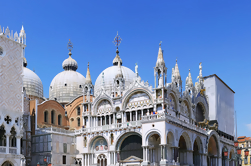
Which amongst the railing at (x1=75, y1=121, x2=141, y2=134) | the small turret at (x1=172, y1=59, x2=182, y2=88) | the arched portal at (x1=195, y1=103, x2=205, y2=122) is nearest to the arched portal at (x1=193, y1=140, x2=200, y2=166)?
the arched portal at (x1=195, y1=103, x2=205, y2=122)

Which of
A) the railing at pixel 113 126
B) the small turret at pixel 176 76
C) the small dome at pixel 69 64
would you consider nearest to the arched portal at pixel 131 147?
the railing at pixel 113 126

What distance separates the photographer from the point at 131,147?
4475 cm

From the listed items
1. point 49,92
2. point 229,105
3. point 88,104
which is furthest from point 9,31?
point 229,105

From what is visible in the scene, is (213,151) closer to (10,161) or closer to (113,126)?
(113,126)

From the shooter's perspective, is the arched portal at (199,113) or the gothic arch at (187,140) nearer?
the gothic arch at (187,140)

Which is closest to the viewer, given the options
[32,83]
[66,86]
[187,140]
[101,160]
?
[187,140]

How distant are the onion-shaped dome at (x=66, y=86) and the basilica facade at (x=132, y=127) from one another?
7.85 metres

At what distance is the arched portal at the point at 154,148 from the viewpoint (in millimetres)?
42062

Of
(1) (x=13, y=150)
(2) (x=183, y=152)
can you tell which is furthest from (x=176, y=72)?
(1) (x=13, y=150)

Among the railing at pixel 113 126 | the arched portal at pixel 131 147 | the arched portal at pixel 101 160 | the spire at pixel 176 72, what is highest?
the spire at pixel 176 72

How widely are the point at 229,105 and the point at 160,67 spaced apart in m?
24.5

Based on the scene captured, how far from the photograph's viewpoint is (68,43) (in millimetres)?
70438

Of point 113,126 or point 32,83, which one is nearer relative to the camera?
point 113,126

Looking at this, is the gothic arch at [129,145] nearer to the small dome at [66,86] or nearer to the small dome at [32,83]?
the small dome at [66,86]
